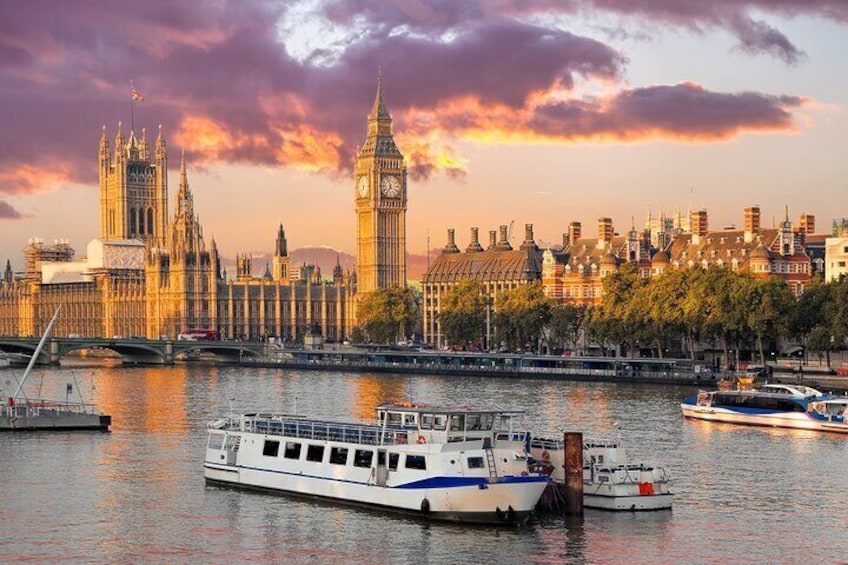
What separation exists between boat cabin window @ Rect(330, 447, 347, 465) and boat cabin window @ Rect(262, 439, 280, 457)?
98.4 inches

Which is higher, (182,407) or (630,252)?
(630,252)

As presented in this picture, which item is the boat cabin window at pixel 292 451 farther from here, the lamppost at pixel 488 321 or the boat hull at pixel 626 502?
the lamppost at pixel 488 321

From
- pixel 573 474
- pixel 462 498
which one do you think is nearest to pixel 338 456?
pixel 462 498

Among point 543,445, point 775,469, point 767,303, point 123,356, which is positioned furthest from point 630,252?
point 543,445

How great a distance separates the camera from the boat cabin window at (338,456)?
44.7 metres

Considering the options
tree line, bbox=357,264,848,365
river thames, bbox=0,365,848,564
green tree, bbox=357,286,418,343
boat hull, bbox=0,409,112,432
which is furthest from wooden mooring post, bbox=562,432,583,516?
green tree, bbox=357,286,418,343

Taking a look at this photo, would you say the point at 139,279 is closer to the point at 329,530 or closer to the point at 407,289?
the point at 407,289

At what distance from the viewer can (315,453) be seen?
4578 centimetres

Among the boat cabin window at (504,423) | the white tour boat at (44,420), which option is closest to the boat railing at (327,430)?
the boat cabin window at (504,423)

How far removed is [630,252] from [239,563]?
95.2m

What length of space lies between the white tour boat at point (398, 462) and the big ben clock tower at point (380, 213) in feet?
413

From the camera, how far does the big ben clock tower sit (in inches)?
6865

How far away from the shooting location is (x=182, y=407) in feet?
262

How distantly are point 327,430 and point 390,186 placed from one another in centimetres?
13077
